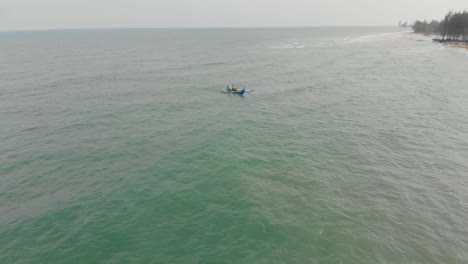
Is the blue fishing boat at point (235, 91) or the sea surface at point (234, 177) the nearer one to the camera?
the sea surface at point (234, 177)

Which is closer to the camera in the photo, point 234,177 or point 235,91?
point 234,177

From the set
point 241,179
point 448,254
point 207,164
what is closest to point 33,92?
point 207,164

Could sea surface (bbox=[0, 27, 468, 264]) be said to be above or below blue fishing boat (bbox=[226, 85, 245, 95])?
below

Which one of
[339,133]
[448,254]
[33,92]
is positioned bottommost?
[448,254]

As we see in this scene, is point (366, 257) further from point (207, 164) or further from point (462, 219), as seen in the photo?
point (207, 164)

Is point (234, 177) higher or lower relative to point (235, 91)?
lower

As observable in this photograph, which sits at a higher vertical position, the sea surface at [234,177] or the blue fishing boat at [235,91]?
the blue fishing boat at [235,91]

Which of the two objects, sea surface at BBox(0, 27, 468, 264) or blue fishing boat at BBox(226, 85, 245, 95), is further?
blue fishing boat at BBox(226, 85, 245, 95)

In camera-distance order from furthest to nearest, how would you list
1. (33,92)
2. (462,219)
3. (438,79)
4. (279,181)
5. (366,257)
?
(438,79) < (33,92) < (279,181) < (462,219) < (366,257)
